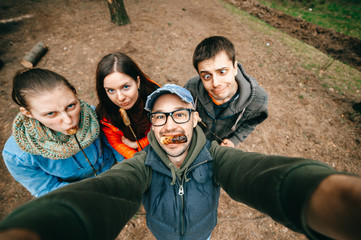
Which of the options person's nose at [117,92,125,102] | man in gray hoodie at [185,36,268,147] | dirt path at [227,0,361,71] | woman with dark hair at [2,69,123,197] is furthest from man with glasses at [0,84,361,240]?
dirt path at [227,0,361,71]

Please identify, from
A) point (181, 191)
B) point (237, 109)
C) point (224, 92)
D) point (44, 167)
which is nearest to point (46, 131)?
point (44, 167)

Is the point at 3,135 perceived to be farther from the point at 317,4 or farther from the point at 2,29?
the point at 317,4

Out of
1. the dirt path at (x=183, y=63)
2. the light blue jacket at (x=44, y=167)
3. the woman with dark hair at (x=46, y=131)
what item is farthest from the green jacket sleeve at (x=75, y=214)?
the dirt path at (x=183, y=63)

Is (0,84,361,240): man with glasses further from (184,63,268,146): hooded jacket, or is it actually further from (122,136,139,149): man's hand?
(122,136,139,149): man's hand

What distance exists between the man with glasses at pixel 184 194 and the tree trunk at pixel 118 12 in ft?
22.5

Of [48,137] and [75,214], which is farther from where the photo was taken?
[48,137]

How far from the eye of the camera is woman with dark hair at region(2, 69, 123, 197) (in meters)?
1.61

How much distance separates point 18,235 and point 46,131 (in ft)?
5.77

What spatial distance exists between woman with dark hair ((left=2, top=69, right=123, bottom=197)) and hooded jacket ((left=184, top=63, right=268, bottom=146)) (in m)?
1.85

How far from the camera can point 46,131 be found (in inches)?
70.4

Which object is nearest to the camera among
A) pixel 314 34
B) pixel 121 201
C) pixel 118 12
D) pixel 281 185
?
pixel 281 185

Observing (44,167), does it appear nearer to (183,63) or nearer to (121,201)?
(121,201)

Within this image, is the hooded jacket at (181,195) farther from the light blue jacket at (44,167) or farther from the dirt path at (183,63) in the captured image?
the dirt path at (183,63)

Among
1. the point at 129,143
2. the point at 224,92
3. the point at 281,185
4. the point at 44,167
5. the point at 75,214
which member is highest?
the point at 75,214
